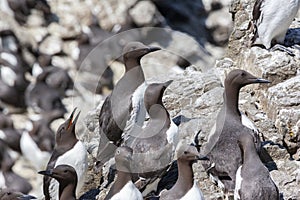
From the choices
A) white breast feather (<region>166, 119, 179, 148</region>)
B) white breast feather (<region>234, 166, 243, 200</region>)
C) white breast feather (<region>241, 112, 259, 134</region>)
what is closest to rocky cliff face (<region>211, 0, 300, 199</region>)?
white breast feather (<region>241, 112, 259, 134</region>)

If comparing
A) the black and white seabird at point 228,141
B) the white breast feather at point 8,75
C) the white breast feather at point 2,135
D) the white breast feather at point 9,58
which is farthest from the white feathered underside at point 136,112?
the white breast feather at point 9,58

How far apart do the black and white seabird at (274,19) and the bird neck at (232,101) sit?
1510 mm

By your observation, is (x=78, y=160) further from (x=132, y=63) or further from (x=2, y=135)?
(x=2, y=135)

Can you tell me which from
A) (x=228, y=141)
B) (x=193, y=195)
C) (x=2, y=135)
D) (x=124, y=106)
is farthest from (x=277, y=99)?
(x=2, y=135)

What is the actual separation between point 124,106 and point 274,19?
2002 mm

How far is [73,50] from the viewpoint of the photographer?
2086cm

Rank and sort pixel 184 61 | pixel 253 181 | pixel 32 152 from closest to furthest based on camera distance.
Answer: pixel 253 181 < pixel 32 152 < pixel 184 61

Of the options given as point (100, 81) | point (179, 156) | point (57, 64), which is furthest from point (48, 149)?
point (179, 156)

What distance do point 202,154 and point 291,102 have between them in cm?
123

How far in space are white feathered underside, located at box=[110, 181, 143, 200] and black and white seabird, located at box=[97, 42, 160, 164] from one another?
1.24m

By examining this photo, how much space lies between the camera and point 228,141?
7715 millimetres

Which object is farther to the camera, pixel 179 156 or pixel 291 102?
pixel 291 102

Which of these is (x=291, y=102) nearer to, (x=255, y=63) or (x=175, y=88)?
(x=255, y=63)

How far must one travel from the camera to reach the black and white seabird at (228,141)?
24.8ft
